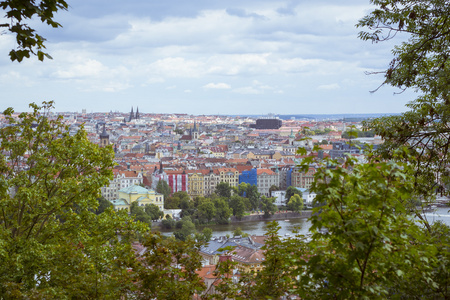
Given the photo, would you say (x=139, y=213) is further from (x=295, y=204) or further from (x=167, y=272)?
(x=167, y=272)

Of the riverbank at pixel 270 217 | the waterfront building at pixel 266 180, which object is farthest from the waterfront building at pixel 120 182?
the riverbank at pixel 270 217

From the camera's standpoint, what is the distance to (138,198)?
2681 centimetres

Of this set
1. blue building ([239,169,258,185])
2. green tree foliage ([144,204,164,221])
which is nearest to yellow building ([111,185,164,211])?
green tree foliage ([144,204,164,221])

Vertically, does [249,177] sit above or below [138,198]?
above

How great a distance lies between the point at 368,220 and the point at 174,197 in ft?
84.4

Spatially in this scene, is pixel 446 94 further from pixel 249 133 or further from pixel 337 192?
pixel 249 133

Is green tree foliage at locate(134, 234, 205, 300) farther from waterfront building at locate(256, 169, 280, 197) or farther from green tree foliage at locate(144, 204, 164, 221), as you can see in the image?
waterfront building at locate(256, 169, 280, 197)

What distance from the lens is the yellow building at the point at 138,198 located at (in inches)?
1033

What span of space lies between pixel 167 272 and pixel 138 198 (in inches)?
972

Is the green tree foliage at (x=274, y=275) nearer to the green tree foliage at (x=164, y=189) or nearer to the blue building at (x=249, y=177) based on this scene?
the green tree foliage at (x=164, y=189)

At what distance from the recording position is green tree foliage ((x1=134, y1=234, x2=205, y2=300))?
93.7 inches

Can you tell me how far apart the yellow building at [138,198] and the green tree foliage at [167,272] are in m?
23.7

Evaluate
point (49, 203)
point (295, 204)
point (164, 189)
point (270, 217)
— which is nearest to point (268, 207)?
point (270, 217)

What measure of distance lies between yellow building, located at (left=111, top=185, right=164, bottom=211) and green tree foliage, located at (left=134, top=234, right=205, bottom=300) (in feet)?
77.8
